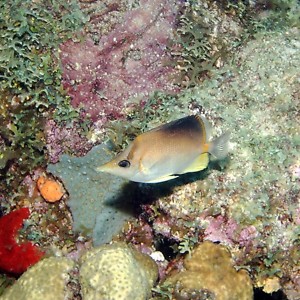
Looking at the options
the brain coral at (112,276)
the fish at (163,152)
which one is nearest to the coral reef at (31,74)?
the brain coral at (112,276)

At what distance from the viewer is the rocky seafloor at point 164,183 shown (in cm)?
407

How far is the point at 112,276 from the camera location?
370 centimetres

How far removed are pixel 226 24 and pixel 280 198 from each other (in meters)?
2.36

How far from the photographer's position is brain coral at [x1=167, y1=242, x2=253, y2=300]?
12.8ft

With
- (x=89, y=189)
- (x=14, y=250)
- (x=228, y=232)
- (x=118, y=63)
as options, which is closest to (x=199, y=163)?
(x=228, y=232)

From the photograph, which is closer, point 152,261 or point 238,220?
point 238,220

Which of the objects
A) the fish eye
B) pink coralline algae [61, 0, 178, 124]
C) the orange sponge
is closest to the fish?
the fish eye

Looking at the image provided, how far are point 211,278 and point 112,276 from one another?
35.9 inches

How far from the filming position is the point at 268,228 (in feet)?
13.4

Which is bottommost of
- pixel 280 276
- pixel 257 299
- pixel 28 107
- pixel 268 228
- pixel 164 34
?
pixel 257 299

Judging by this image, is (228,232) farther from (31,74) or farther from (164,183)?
(31,74)

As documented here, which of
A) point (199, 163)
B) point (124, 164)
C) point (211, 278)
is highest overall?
point (124, 164)

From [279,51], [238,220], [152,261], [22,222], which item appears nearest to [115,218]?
[152,261]

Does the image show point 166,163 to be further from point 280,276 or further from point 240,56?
point 240,56
